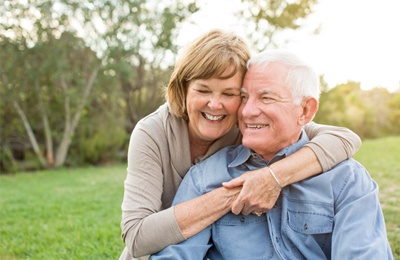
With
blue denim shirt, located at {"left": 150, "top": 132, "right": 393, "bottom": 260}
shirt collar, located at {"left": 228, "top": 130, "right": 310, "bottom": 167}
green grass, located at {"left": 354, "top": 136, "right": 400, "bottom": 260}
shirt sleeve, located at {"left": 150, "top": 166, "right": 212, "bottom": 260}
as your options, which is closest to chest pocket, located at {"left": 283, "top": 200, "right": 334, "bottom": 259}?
blue denim shirt, located at {"left": 150, "top": 132, "right": 393, "bottom": 260}

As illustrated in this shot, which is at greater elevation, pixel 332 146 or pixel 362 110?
pixel 332 146

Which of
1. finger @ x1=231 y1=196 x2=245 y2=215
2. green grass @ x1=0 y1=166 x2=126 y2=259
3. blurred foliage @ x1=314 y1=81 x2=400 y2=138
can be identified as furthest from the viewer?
blurred foliage @ x1=314 y1=81 x2=400 y2=138

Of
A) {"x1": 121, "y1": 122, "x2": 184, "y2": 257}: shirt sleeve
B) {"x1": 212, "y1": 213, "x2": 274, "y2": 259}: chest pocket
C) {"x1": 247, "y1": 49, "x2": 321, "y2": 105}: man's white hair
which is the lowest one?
{"x1": 212, "y1": 213, "x2": 274, "y2": 259}: chest pocket

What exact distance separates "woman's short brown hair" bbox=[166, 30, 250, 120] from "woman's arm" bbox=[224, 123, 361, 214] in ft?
1.60

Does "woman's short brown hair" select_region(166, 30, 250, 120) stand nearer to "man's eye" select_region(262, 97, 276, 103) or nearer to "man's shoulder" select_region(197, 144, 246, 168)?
"man's eye" select_region(262, 97, 276, 103)

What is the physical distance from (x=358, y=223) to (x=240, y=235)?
1.79 feet

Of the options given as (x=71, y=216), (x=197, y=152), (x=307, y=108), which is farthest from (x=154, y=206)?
(x=71, y=216)

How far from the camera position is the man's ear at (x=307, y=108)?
2.29 metres

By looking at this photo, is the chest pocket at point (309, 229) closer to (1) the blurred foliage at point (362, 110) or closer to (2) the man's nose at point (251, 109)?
(2) the man's nose at point (251, 109)

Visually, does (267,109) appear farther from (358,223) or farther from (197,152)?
(358,223)

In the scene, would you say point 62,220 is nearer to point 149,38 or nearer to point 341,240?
point 341,240

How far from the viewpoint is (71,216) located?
5.94 m

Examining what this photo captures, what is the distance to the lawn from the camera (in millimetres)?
4289

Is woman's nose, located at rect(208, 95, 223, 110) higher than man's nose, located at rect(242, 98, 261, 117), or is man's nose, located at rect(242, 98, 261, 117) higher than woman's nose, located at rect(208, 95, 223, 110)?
woman's nose, located at rect(208, 95, 223, 110)
